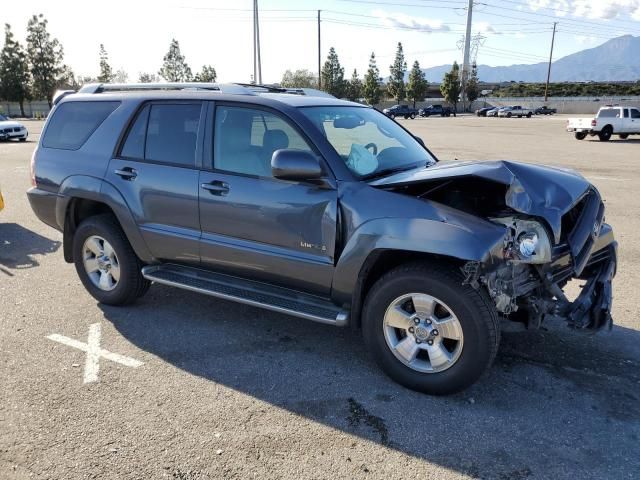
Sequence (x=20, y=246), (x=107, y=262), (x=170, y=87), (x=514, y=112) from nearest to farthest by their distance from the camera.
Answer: (x=170, y=87) < (x=107, y=262) < (x=20, y=246) < (x=514, y=112)

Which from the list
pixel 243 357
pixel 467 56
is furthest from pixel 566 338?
pixel 467 56

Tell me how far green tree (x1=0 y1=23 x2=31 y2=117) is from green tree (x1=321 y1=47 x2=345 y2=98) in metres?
44.2

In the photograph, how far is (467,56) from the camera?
90500 mm

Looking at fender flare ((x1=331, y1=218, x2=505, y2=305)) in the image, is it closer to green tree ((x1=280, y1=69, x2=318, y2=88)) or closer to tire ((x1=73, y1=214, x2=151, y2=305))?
tire ((x1=73, y1=214, x2=151, y2=305))

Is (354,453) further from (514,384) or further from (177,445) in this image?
(514,384)

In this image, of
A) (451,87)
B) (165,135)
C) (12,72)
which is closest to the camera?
(165,135)

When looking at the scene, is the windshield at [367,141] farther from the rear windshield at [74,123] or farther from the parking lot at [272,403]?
the rear windshield at [74,123]

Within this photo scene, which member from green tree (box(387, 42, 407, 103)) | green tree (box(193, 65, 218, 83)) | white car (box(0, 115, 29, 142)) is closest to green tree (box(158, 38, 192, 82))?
green tree (box(193, 65, 218, 83))

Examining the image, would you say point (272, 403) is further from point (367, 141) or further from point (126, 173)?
point (126, 173)

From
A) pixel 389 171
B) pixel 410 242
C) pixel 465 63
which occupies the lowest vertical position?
pixel 410 242

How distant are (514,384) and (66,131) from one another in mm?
4355

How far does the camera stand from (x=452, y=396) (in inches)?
134

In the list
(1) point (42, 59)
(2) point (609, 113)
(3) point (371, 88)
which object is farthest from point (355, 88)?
(2) point (609, 113)

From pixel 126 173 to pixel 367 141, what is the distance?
201 cm
